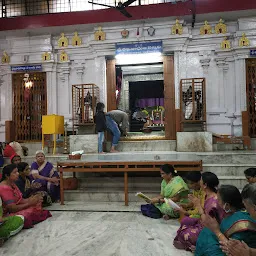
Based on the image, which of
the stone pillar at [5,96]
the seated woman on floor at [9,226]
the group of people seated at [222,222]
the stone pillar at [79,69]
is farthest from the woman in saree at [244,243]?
the stone pillar at [5,96]

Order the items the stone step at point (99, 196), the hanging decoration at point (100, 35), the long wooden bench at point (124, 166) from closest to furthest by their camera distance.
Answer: the long wooden bench at point (124, 166), the stone step at point (99, 196), the hanging decoration at point (100, 35)

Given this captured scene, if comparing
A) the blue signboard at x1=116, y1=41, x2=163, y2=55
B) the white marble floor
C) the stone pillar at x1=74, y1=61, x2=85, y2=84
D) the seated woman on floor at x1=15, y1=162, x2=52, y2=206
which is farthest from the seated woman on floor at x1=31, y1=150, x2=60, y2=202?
the blue signboard at x1=116, y1=41, x2=163, y2=55

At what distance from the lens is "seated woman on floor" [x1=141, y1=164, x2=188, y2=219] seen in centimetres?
438

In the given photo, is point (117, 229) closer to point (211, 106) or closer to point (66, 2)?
point (211, 106)

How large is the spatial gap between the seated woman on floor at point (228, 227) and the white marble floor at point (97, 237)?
72 cm

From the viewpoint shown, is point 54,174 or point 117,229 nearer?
point 117,229

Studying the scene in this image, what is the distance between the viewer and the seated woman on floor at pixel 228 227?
2189 millimetres

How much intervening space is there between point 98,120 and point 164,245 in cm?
494

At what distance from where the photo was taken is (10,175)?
159 inches

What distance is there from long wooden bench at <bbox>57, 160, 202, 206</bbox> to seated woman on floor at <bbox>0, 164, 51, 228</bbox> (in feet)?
3.66

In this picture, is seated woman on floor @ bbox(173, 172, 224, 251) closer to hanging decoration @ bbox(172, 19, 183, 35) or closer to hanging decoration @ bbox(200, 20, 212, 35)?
hanging decoration @ bbox(172, 19, 183, 35)

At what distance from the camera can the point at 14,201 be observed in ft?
13.6

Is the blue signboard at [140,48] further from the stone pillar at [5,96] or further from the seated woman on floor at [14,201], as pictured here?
the seated woman on floor at [14,201]

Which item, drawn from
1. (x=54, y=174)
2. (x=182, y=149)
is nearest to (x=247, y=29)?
(x=182, y=149)
